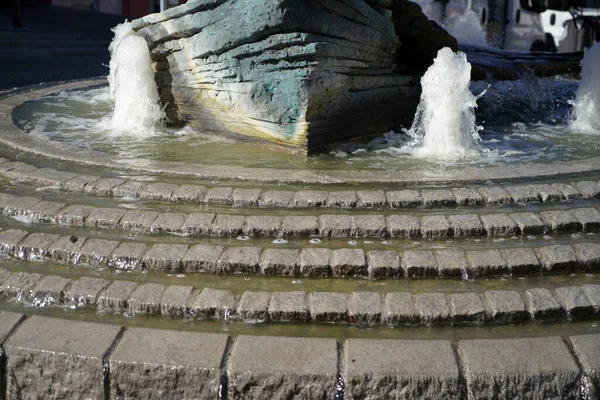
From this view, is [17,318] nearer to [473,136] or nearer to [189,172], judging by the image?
[189,172]

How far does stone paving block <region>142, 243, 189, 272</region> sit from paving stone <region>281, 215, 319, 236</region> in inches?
23.3

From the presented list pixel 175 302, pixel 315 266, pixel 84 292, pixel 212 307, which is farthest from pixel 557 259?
pixel 84 292

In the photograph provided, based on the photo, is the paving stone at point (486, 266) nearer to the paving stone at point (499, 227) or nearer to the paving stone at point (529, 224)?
the paving stone at point (499, 227)

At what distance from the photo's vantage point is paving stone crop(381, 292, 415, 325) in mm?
2906

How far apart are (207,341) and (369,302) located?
77 cm

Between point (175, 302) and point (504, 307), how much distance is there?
1.50 meters

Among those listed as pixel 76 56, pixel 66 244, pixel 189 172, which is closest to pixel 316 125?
pixel 189 172

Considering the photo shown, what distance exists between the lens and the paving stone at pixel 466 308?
2.93 metres

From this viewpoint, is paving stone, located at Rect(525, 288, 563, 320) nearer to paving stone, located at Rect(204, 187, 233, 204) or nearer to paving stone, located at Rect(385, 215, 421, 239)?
paving stone, located at Rect(385, 215, 421, 239)

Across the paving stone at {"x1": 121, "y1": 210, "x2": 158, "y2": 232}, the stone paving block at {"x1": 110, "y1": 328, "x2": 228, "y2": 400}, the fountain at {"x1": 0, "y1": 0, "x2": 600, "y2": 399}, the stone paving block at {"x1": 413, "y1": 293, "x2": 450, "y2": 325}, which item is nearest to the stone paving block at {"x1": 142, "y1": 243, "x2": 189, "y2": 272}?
the fountain at {"x1": 0, "y1": 0, "x2": 600, "y2": 399}

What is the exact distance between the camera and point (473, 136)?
5.90 meters

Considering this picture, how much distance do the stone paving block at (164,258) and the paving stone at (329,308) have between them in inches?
30.1

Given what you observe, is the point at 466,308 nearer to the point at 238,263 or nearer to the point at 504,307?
the point at 504,307

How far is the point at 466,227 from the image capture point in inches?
146
